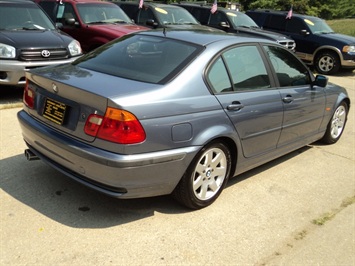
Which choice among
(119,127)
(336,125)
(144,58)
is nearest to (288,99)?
(144,58)

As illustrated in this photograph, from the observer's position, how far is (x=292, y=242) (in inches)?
128

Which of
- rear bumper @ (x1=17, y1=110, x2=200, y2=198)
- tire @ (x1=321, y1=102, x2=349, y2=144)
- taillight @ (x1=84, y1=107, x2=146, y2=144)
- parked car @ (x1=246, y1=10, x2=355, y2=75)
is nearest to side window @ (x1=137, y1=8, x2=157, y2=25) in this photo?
parked car @ (x1=246, y1=10, x2=355, y2=75)

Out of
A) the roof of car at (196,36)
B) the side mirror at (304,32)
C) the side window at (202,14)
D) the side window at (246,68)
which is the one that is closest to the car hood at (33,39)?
the roof of car at (196,36)

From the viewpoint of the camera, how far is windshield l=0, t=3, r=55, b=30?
7039 millimetres

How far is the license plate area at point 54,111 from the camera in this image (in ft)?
10.5

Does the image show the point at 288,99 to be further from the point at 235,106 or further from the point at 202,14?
the point at 202,14

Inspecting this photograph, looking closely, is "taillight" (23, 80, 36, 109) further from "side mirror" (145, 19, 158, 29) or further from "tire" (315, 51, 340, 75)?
"tire" (315, 51, 340, 75)

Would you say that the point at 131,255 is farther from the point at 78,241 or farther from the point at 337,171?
the point at 337,171

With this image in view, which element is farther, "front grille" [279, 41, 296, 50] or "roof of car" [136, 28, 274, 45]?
"front grille" [279, 41, 296, 50]

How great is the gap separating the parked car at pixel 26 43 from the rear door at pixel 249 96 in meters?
3.80

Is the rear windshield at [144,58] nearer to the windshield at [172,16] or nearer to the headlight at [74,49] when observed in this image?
the headlight at [74,49]

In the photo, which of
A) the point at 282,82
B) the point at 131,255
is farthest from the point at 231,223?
the point at 282,82

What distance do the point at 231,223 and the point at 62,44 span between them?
187 inches

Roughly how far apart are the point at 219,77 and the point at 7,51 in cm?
405
